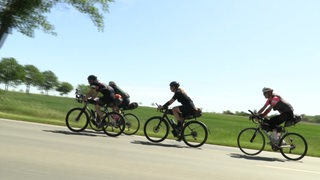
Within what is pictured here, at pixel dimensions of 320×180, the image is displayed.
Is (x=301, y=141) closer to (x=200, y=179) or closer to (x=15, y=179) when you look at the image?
(x=200, y=179)

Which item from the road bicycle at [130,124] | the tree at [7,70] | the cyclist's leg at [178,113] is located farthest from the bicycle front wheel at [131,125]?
the tree at [7,70]

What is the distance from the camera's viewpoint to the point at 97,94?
15.0m

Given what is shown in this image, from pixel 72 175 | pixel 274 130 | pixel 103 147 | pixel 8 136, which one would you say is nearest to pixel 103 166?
pixel 72 175

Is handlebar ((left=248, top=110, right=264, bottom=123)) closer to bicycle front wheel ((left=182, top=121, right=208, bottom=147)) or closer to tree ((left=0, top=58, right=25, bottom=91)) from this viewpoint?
bicycle front wheel ((left=182, top=121, right=208, bottom=147))

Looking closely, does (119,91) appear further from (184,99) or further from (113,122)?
(184,99)

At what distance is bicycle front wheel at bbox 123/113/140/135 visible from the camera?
16.1 meters

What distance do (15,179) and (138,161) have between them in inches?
126

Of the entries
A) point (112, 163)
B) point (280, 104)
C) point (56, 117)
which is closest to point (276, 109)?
point (280, 104)

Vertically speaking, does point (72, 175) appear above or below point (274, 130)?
below

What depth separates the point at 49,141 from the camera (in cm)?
1107

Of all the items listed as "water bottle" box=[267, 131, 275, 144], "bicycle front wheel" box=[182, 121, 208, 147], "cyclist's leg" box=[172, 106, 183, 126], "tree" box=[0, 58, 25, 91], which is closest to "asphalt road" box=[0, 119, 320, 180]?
"water bottle" box=[267, 131, 275, 144]

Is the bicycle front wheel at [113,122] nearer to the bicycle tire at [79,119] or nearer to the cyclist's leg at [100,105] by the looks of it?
the cyclist's leg at [100,105]

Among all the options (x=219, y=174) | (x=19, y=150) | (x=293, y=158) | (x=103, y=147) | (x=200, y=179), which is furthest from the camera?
(x=293, y=158)

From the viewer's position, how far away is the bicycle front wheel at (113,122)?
1486 centimetres
